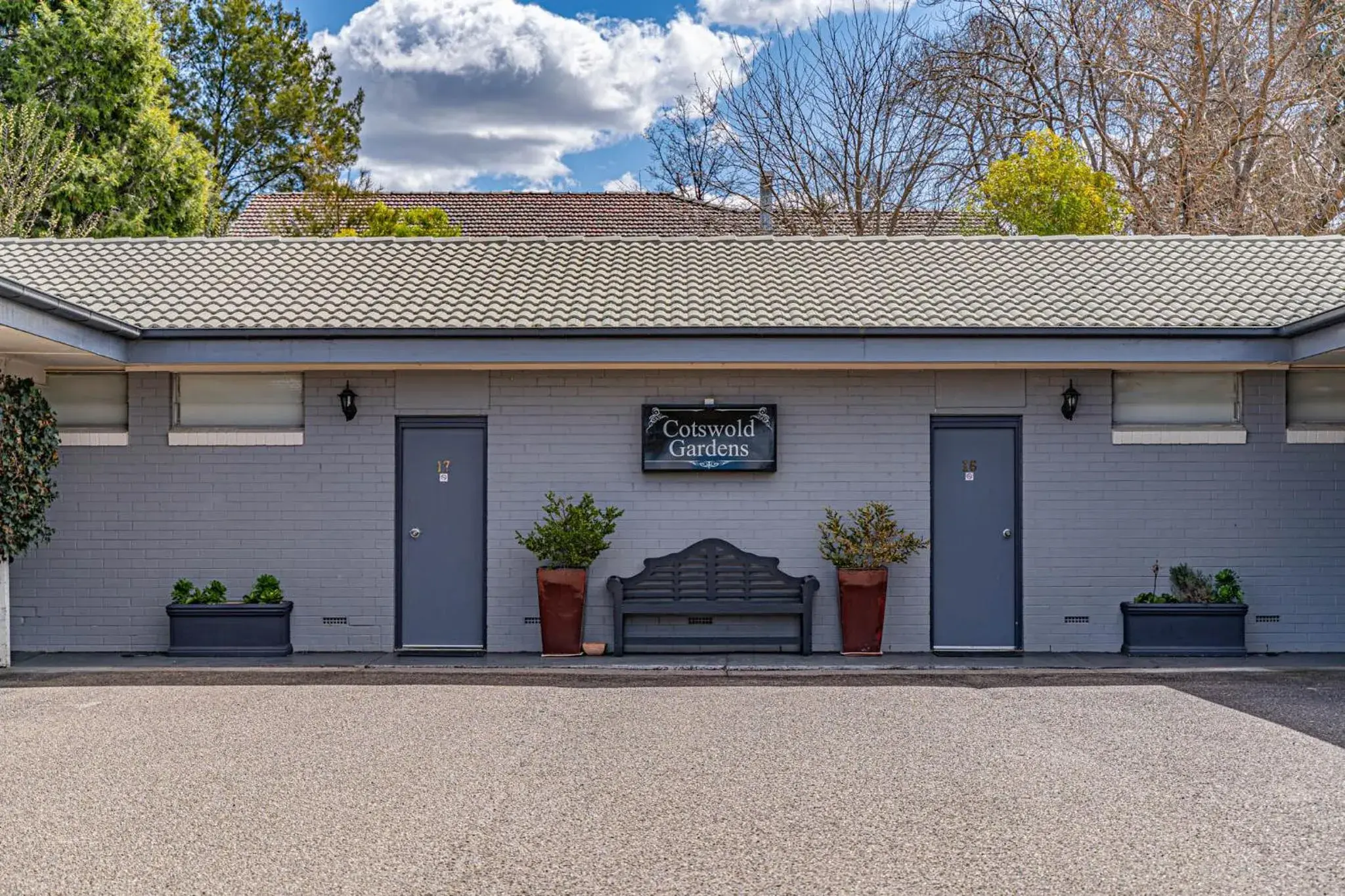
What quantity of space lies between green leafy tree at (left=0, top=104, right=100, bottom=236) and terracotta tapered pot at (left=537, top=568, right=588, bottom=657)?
16340mm

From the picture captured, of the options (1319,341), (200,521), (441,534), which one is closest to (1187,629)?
(1319,341)

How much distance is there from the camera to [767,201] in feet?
90.0

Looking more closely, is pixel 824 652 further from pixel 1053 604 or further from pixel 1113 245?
pixel 1113 245

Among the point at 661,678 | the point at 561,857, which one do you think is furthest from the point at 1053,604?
the point at 561,857

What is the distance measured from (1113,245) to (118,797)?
1116 cm

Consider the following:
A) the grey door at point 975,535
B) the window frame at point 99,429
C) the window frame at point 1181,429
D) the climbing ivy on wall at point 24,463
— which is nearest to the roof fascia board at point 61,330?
the climbing ivy on wall at point 24,463

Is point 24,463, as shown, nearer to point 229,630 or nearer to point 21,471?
point 21,471

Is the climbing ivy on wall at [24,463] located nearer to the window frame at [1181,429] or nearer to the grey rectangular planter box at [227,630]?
the grey rectangular planter box at [227,630]

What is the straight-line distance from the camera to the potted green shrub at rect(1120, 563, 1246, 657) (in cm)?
1103

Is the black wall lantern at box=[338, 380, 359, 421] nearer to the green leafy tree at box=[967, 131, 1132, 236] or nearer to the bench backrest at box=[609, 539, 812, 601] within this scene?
the bench backrest at box=[609, 539, 812, 601]

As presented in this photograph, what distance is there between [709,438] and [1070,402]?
3.36 meters

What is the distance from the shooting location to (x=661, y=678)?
1023cm

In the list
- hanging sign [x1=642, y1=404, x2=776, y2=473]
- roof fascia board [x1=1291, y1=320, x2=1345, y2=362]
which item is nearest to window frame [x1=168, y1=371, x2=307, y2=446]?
hanging sign [x1=642, y1=404, x2=776, y2=473]

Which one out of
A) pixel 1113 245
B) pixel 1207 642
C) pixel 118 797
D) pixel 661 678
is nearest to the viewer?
pixel 118 797
